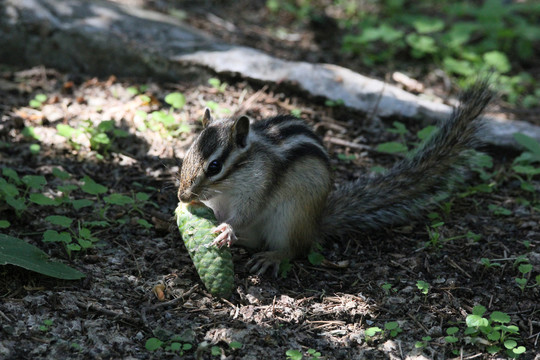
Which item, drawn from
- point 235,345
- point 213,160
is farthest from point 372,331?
point 213,160

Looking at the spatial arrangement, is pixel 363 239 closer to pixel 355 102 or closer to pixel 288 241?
pixel 288 241

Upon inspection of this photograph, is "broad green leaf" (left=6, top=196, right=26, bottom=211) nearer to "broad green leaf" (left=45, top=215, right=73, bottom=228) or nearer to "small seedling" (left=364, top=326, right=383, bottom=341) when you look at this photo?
"broad green leaf" (left=45, top=215, right=73, bottom=228)

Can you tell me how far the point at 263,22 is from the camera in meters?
7.48

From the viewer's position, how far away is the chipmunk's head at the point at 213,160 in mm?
3193

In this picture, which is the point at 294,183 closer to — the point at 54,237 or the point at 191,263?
the point at 191,263

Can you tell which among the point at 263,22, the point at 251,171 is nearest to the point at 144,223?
the point at 251,171

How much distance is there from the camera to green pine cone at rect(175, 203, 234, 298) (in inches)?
121

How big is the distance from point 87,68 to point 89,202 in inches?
92.8

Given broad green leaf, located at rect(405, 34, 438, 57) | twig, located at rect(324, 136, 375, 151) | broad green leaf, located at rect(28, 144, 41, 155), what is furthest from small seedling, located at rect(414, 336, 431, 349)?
broad green leaf, located at rect(405, 34, 438, 57)

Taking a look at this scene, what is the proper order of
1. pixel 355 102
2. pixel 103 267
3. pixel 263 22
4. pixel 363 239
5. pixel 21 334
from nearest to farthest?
pixel 21 334 → pixel 103 267 → pixel 363 239 → pixel 355 102 → pixel 263 22

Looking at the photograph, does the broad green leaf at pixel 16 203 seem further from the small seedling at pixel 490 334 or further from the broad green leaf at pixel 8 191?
the small seedling at pixel 490 334

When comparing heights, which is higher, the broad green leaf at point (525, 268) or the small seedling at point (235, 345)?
the broad green leaf at point (525, 268)

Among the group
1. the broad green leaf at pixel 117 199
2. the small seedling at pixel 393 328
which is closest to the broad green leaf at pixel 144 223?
the broad green leaf at pixel 117 199

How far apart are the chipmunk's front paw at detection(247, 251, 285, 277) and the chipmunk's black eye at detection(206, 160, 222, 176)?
0.59 metres
